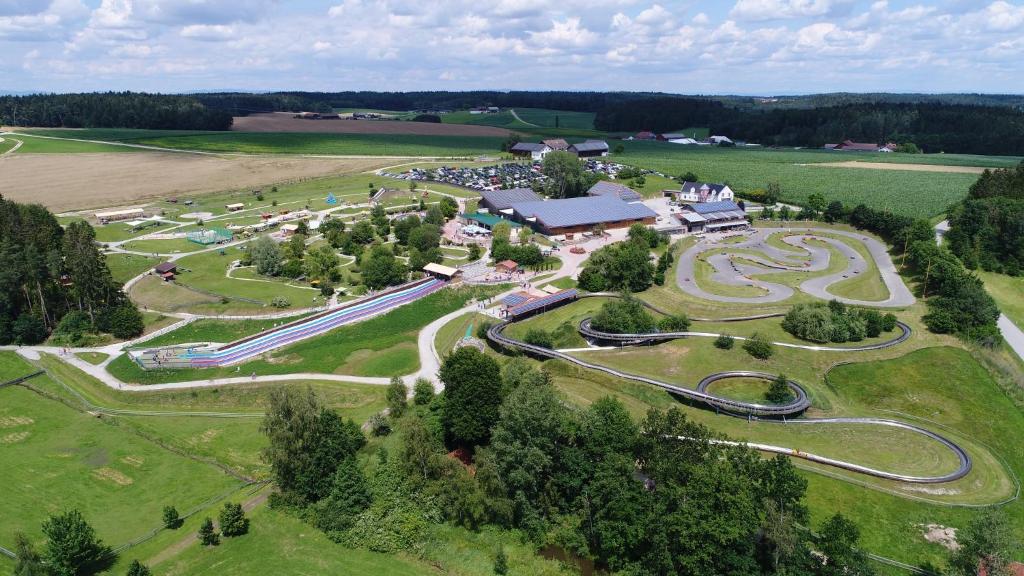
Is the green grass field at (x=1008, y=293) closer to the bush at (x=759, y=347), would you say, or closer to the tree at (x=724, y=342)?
the bush at (x=759, y=347)

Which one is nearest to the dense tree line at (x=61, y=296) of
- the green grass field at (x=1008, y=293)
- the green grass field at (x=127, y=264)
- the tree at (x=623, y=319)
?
the green grass field at (x=127, y=264)

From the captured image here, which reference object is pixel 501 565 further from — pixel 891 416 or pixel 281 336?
pixel 281 336

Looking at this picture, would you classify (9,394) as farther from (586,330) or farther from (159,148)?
(159,148)

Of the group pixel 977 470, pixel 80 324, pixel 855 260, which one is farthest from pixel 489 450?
pixel 855 260

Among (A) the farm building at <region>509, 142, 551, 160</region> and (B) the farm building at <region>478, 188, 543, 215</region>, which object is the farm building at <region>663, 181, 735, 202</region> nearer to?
(B) the farm building at <region>478, 188, 543, 215</region>

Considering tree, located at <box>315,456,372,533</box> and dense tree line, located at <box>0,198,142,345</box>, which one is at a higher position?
dense tree line, located at <box>0,198,142,345</box>

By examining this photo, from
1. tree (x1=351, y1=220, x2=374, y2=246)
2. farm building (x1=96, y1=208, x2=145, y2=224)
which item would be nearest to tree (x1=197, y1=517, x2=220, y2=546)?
tree (x1=351, y1=220, x2=374, y2=246)

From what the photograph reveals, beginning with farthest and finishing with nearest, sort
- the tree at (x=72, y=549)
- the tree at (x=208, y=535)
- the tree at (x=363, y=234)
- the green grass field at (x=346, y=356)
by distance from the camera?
the tree at (x=363, y=234)
the green grass field at (x=346, y=356)
the tree at (x=208, y=535)
the tree at (x=72, y=549)
